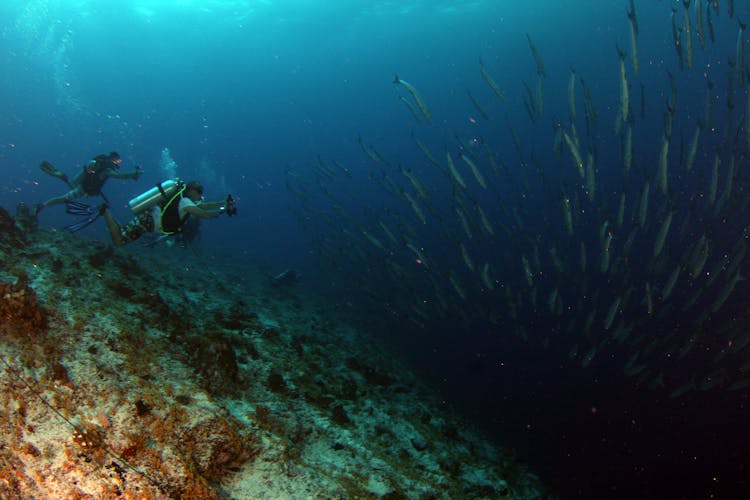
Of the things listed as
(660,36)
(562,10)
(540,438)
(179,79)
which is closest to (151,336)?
(540,438)

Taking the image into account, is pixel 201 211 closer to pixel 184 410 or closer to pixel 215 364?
pixel 215 364

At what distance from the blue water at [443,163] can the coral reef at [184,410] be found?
411cm

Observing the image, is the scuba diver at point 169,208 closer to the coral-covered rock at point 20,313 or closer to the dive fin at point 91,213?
the dive fin at point 91,213

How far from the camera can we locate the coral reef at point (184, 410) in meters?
2.94

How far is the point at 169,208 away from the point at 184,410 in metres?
2.83

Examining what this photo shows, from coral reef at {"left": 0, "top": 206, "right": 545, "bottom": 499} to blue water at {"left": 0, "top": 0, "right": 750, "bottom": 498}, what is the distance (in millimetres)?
4112

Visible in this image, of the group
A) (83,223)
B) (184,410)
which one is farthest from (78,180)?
(184,410)

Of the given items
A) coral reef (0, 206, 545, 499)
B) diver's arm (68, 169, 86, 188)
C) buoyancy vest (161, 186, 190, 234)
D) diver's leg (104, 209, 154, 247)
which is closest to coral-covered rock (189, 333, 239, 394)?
coral reef (0, 206, 545, 499)

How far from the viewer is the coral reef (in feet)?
9.64

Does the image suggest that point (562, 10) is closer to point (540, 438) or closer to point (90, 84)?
point (540, 438)

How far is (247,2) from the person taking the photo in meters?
36.9

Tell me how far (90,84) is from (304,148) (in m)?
46.2

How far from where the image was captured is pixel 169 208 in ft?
17.1

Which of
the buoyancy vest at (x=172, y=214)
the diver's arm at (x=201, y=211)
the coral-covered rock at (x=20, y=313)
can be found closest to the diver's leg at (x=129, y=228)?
the buoyancy vest at (x=172, y=214)
